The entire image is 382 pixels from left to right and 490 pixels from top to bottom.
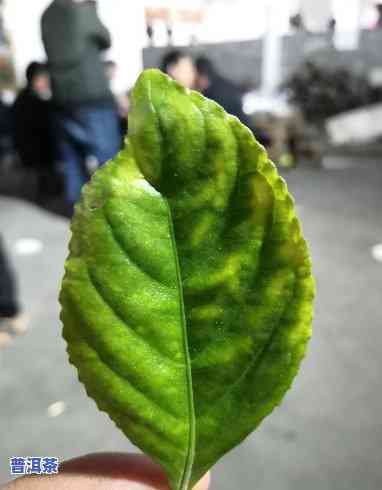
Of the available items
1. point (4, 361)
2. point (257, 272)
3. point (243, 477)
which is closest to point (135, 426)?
point (257, 272)

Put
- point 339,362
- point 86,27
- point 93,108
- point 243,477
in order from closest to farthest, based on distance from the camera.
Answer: point 243,477
point 339,362
point 86,27
point 93,108

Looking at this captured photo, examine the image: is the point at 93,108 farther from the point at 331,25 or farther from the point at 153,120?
the point at 331,25

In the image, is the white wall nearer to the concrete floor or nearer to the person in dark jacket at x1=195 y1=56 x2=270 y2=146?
the person in dark jacket at x1=195 y1=56 x2=270 y2=146

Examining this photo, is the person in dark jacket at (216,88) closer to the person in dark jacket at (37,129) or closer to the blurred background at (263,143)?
the blurred background at (263,143)

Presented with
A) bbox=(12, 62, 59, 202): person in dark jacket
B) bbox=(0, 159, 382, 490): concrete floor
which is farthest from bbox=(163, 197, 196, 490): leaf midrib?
bbox=(12, 62, 59, 202): person in dark jacket

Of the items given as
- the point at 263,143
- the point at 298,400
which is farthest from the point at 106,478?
the point at 263,143

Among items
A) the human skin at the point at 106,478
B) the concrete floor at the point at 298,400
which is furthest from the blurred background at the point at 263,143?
the human skin at the point at 106,478
